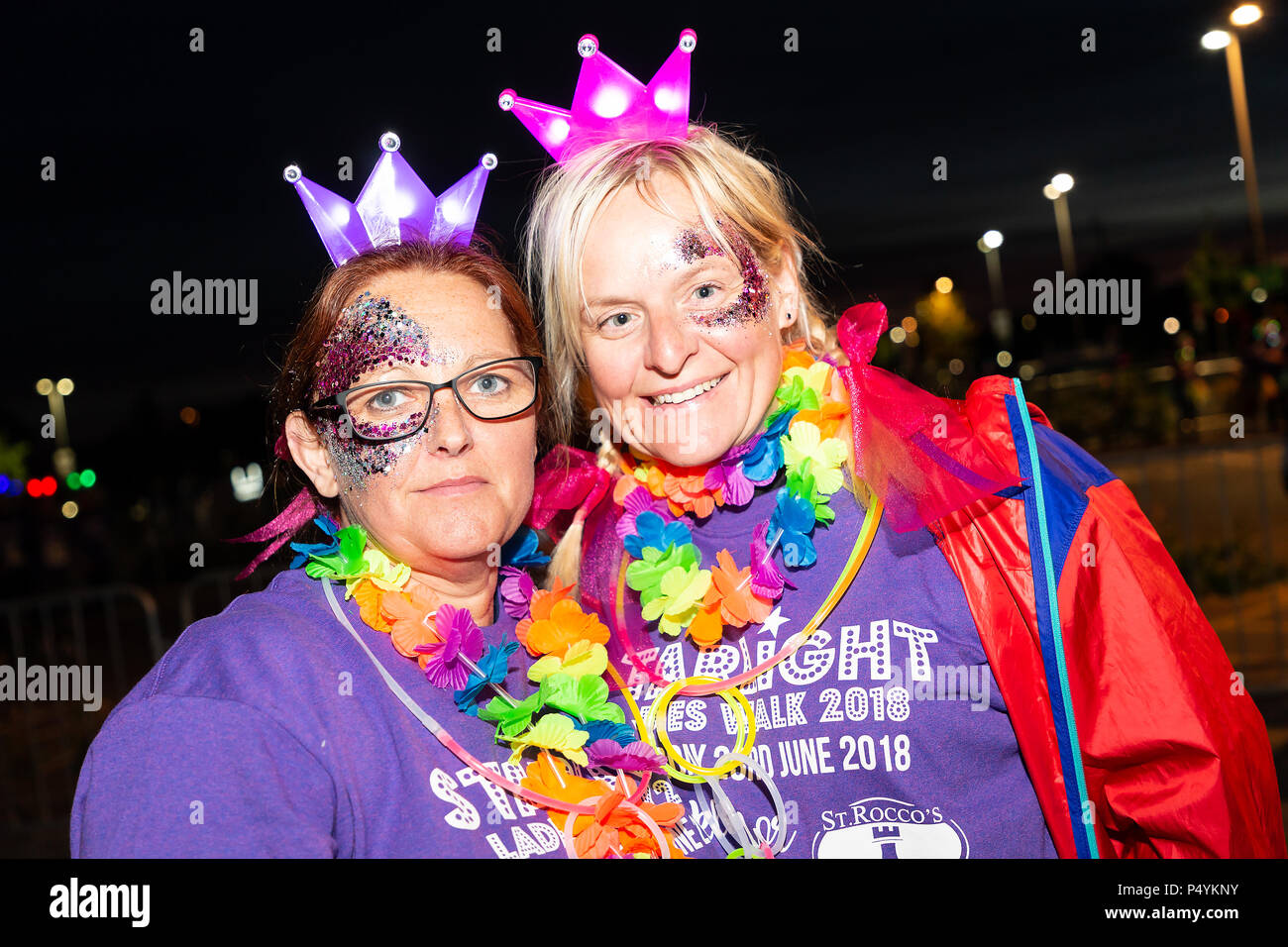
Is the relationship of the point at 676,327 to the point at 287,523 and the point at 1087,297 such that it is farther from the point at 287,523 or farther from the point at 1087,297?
the point at 1087,297

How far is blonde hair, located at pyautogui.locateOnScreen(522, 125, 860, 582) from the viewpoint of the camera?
7.22ft

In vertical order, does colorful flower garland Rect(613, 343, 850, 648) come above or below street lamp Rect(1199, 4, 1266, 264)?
below

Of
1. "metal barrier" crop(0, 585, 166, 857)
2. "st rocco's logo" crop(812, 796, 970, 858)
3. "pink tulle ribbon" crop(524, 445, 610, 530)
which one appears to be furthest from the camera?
"metal barrier" crop(0, 585, 166, 857)

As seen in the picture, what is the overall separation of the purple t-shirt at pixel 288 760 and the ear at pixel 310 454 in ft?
0.80

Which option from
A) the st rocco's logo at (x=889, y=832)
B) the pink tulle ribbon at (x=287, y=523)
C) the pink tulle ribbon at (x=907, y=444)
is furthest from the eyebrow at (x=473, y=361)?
the st rocco's logo at (x=889, y=832)

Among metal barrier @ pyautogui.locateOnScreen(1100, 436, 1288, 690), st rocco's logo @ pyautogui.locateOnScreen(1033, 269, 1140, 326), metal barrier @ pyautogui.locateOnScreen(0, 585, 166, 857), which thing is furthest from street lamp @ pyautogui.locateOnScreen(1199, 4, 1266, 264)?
metal barrier @ pyautogui.locateOnScreen(0, 585, 166, 857)

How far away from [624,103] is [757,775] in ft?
5.00

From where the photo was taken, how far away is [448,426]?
200 cm

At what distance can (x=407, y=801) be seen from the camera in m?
1.74

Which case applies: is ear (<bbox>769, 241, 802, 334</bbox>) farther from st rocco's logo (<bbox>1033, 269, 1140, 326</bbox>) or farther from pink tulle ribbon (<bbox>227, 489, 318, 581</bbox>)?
pink tulle ribbon (<bbox>227, 489, 318, 581</bbox>)

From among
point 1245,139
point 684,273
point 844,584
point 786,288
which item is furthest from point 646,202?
point 1245,139

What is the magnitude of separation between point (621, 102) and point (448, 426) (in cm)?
89
